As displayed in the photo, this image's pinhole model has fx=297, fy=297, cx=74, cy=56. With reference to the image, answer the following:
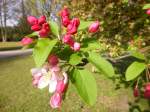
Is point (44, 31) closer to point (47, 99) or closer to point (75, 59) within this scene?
point (75, 59)

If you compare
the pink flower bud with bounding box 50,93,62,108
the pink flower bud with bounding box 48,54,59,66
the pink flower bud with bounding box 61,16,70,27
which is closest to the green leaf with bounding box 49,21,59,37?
the pink flower bud with bounding box 61,16,70,27

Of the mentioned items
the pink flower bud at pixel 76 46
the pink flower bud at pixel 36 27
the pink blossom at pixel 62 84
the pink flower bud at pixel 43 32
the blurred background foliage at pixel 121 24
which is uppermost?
the pink flower bud at pixel 36 27

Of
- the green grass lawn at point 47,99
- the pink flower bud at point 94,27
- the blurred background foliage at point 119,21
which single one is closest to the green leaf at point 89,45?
the pink flower bud at point 94,27

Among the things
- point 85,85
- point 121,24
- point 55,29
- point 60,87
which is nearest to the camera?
point 85,85

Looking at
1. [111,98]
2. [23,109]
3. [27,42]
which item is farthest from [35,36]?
[111,98]

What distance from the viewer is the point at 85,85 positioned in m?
1.19

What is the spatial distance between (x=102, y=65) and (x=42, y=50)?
0.86 ft

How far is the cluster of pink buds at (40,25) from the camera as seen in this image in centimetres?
135

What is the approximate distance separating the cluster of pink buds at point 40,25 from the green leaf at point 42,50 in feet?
0.25

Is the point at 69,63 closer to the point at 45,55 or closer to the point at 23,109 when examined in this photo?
the point at 45,55

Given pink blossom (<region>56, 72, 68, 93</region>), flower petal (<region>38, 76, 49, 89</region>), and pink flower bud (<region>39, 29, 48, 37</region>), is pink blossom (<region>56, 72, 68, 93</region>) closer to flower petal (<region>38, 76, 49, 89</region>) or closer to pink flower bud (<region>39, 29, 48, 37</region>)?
flower petal (<region>38, 76, 49, 89</region>)

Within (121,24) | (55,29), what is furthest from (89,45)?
(121,24)

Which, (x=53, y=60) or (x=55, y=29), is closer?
(x=53, y=60)

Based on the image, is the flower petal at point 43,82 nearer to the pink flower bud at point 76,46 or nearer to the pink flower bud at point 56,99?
the pink flower bud at point 56,99
